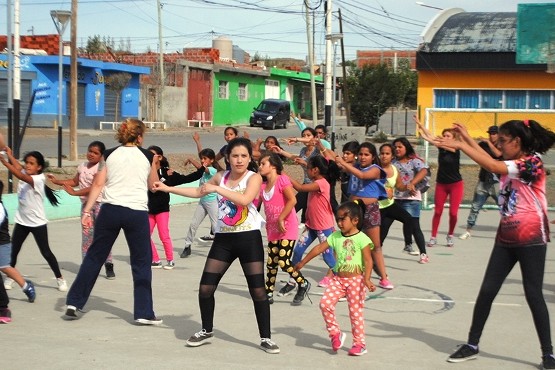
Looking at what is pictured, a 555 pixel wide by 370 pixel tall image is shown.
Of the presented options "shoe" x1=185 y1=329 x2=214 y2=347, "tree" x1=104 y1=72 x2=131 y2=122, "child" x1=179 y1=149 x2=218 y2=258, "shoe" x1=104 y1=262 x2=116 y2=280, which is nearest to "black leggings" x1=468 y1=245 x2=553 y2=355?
"shoe" x1=185 y1=329 x2=214 y2=347

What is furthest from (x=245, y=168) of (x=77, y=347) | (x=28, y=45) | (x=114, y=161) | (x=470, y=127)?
(x=28, y=45)

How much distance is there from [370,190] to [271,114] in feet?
153

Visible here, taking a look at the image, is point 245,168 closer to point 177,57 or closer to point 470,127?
point 470,127

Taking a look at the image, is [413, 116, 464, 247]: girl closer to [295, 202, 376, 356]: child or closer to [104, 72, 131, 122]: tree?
[295, 202, 376, 356]: child

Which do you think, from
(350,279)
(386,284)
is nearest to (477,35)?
(386,284)

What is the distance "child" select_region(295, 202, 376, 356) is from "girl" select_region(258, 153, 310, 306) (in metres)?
1.61

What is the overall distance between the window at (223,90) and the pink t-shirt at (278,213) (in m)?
53.4

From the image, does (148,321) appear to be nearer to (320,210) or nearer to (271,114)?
(320,210)

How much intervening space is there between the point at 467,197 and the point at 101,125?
31722mm

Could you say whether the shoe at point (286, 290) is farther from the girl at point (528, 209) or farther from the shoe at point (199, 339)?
the girl at point (528, 209)

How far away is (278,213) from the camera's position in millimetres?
9039

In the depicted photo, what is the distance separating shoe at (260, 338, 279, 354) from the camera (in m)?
7.02

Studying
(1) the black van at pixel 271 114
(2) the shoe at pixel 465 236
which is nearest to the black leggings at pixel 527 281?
(2) the shoe at pixel 465 236

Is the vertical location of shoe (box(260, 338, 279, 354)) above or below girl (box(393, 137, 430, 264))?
below
